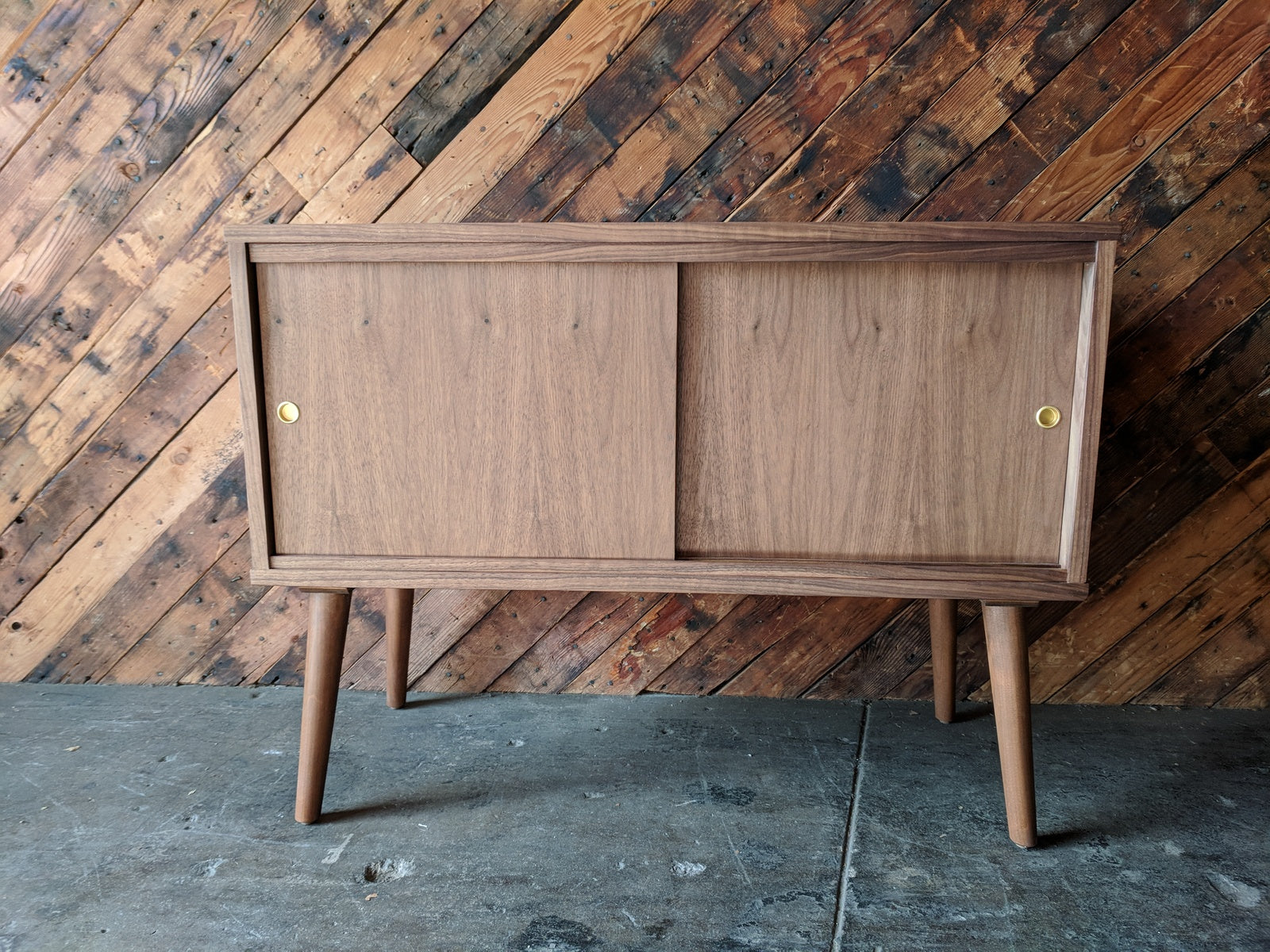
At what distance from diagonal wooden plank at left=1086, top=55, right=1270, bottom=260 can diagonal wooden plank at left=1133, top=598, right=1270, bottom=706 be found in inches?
28.6

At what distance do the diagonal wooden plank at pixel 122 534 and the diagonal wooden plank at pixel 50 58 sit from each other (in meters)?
0.60

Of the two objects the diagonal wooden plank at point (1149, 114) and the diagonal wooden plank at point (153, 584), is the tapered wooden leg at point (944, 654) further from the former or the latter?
the diagonal wooden plank at point (153, 584)

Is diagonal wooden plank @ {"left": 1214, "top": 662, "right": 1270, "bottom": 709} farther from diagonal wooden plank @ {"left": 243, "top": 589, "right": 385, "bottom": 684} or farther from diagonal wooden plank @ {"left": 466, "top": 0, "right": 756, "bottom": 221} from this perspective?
diagonal wooden plank @ {"left": 243, "top": 589, "right": 385, "bottom": 684}

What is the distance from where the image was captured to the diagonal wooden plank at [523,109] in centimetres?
147

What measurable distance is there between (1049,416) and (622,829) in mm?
799

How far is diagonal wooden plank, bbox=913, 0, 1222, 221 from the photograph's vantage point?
142 cm

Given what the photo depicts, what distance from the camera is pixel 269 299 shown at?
107 centimetres

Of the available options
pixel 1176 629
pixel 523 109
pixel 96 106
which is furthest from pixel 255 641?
pixel 1176 629

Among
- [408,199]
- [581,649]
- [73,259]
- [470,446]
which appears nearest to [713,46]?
[408,199]

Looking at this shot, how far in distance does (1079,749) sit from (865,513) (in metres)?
0.73

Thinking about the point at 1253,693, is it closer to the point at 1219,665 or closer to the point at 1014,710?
the point at 1219,665

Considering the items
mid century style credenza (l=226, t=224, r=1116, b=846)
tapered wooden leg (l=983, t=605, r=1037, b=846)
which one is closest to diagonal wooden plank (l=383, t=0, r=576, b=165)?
mid century style credenza (l=226, t=224, r=1116, b=846)

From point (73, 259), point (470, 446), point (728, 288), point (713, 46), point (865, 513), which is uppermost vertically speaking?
point (713, 46)

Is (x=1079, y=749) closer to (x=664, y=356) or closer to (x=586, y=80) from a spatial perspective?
(x=664, y=356)
